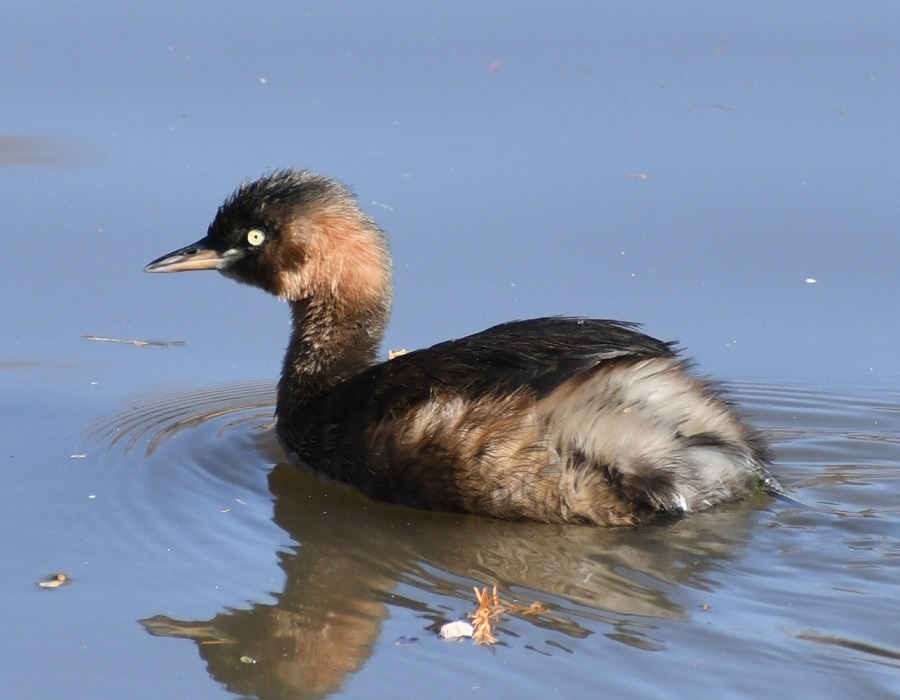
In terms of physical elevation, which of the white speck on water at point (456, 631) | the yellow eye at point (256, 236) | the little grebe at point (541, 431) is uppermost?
the yellow eye at point (256, 236)

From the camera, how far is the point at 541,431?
5.39 metres

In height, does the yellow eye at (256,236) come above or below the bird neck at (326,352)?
above

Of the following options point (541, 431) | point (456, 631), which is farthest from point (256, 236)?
point (456, 631)

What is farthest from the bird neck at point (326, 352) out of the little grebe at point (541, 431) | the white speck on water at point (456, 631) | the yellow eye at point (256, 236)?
the white speck on water at point (456, 631)

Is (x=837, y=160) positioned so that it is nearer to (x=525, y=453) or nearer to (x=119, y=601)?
(x=525, y=453)

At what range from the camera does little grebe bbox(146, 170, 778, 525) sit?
17.6 feet

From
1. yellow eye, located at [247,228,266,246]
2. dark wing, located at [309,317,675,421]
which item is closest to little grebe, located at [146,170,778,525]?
dark wing, located at [309,317,675,421]

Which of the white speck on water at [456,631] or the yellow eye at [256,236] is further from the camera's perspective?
the yellow eye at [256,236]

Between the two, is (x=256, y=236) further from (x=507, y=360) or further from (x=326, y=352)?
(x=507, y=360)

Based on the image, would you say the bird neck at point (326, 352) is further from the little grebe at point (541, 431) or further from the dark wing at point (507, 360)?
the dark wing at point (507, 360)

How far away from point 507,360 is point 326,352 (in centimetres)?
95

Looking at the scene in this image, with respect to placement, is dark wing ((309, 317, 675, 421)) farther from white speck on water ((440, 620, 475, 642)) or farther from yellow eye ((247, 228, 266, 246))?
white speck on water ((440, 620, 475, 642))

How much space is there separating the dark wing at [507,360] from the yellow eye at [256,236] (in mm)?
875

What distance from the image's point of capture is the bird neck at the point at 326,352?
6.20 m
